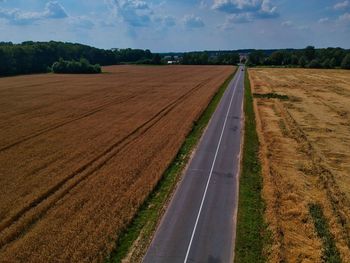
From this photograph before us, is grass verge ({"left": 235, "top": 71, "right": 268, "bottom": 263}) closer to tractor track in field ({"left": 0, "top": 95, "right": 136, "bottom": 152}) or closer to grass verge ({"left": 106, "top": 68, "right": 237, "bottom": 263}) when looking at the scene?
grass verge ({"left": 106, "top": 68, "right": 237, "bottom": 263})

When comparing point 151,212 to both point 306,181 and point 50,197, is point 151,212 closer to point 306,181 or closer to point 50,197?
point 50,197

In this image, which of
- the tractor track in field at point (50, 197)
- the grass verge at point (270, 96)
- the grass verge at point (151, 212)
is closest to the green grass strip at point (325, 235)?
the grass verge at point (151, 212)

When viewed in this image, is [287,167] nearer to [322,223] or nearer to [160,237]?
[322,223]

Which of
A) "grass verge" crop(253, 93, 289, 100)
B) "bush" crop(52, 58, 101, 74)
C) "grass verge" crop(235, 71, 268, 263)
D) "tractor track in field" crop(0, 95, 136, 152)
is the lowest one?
"bush" crop(52, 58, 101, 74)

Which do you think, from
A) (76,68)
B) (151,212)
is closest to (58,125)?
(151,212)

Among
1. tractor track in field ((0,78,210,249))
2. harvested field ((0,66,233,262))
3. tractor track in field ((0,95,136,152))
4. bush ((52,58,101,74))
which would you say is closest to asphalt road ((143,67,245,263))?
harvested field ((0,66,233,262))

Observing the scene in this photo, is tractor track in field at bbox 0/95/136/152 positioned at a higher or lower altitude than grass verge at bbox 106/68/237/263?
lower

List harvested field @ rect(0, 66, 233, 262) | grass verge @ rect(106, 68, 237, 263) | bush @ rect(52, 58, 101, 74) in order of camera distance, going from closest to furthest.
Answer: grass verge @ rect(106, 68, 237, 263)
harvested field @ rect(0, 66, 233, 262)
bush @ rect(52, 58, 101, 74)
